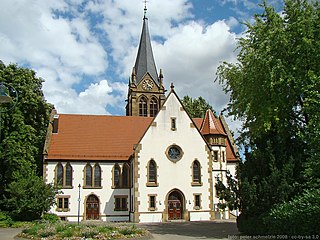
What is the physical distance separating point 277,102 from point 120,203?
22024 mm

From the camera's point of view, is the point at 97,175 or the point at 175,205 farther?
the point at 97,175

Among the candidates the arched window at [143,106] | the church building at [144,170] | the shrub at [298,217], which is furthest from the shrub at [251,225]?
the arched window at [143,106]

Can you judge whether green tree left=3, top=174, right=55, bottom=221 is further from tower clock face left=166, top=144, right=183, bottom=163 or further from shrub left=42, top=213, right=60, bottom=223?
tower clock face left=166, top=144, right=183, bottom=163

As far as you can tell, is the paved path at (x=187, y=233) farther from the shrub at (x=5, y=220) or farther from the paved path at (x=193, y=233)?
the shrub at (x=5, y=220)

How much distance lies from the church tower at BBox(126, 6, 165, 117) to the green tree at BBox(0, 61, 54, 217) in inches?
885

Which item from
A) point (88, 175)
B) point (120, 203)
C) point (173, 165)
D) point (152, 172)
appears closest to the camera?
point (152, 172)

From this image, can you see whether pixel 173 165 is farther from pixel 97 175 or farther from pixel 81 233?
pixel 81 233

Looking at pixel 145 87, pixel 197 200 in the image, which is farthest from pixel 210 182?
pixel 145 87

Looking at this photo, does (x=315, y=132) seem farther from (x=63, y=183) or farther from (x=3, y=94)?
(x=63, y=183)

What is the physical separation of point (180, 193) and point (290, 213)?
22.1 metres

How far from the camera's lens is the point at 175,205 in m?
38.3

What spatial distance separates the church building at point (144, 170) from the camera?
124 feet

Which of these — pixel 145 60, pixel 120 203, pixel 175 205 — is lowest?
pixel 175 205

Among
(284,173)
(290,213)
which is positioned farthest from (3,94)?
(284,173)
